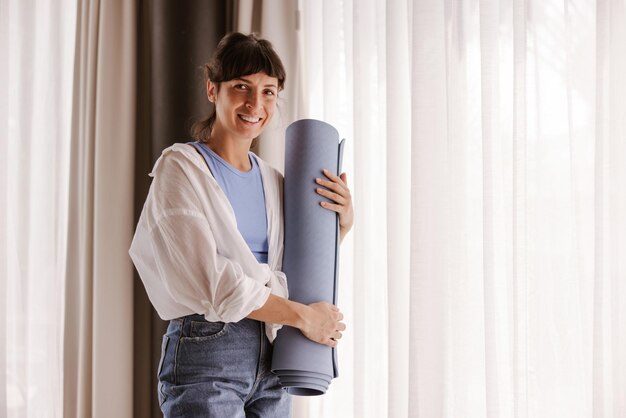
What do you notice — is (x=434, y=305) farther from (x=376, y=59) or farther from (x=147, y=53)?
(x=147, y=53)

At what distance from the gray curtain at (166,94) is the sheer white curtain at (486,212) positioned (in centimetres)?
56

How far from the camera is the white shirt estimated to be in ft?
4.18

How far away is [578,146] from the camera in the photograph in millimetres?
1670

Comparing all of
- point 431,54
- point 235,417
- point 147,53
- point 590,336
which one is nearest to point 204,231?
point 235,417

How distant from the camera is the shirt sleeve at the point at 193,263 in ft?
4.15

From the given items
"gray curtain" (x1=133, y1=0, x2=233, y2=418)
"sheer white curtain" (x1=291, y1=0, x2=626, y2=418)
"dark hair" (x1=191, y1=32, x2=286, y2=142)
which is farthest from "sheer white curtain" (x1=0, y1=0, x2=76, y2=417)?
"dark hair" (x1=191, y1=32, x2=286, y2=142)

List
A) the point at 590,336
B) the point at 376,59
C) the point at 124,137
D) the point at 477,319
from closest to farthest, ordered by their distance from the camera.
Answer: the point at 590,336 < the point at 477,319 < the point at 376,59 < the point at 124,137

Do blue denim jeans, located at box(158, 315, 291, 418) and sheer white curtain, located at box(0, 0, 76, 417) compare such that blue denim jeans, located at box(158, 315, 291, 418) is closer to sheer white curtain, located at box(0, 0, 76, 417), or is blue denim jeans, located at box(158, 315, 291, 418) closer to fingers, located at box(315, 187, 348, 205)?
fingers, located at box(315, 187, 348, 205)

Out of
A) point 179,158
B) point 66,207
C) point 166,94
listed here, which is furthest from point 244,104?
point 66,207

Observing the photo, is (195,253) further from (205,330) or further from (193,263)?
(205,330)

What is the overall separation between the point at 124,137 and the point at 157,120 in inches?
5.0

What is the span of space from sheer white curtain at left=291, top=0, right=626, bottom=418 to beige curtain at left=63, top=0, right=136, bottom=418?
68 cm

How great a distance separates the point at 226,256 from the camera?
1353 mm

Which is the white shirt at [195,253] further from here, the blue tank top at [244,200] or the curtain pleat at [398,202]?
the curtain pleat at [398,202]
